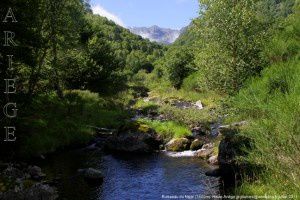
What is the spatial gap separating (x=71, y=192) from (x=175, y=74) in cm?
7063

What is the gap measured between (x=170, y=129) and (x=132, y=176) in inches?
456

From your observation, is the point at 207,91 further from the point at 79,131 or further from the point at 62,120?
the point at 62,120

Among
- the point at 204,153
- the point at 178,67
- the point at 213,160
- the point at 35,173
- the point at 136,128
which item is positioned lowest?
the point at 35,173

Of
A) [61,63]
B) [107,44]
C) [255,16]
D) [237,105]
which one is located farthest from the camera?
[107,44]

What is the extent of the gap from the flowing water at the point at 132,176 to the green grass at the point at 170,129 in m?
3.88

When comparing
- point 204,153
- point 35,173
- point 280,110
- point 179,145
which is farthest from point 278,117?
point 179,145

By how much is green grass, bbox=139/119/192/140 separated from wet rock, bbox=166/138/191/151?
1523 millimetres

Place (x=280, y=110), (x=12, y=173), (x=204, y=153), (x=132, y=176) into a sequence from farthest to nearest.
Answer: (x=204, y=153)
(x=132, y=176)
(x=12, y=173)
(x=280, y=110)

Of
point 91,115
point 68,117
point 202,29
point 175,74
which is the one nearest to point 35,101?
point 68,117

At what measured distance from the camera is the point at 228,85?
94.0 ft

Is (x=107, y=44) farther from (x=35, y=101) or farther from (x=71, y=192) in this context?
(x=71, y=192)

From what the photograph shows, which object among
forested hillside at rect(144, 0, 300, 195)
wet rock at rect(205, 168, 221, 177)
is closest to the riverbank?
wet rock at rect(205, 168, 221, 177)

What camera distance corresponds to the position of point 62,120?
117 feet

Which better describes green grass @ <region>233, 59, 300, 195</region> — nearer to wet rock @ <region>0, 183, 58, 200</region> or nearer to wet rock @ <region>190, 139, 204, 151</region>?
wet rock @ <region>0, 183, 58, 200</region>
